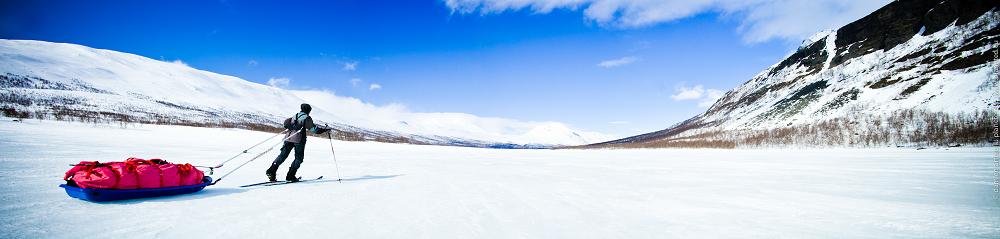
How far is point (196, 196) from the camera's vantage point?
21.3 ft

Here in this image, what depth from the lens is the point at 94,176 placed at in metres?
5.36

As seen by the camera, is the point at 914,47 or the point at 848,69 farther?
the point at 848,69

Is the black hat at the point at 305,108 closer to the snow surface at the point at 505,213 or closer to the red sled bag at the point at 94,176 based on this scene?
the snow surface at the point at 505,213

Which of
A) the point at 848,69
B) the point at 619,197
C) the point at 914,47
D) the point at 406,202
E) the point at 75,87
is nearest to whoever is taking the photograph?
the point at 406,202

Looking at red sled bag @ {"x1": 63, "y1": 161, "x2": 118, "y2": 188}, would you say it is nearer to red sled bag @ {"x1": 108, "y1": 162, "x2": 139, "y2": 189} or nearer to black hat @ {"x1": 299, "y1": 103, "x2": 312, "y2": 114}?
red sled bag @ {"x1": 108, "y1": 162, "x2": 139, "y2": 189}

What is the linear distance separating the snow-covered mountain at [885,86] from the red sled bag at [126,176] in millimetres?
63281

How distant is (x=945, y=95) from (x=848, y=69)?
5785 centimetres

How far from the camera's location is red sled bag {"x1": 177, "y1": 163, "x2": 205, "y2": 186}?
21.5 feet

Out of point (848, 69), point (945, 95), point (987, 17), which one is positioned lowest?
point (945, 95)

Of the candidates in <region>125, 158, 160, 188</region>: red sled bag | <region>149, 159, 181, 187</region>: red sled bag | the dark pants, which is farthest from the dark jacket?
<region>125, 158, 160, 188</region>: red sled bag

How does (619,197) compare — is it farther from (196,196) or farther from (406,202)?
(196,196)

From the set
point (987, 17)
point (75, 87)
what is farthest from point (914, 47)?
point (75, 87)

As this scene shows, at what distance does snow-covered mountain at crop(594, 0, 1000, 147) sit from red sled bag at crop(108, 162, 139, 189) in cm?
6328

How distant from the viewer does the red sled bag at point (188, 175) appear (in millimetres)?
6547
